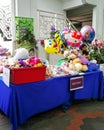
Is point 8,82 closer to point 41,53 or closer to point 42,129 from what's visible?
point 42,129

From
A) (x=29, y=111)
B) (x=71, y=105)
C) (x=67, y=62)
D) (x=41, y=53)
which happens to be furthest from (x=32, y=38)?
(x=29, y=111)

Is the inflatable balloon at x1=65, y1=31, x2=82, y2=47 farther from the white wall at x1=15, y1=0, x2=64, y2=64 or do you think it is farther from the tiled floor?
the white wall at x1=15, y1=0, x2=64, y2=64

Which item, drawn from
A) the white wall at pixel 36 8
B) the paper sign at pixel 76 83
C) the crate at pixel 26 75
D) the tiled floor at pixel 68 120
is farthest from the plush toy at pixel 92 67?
the white wall at pixel 36 8

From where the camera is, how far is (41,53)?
19.5ft

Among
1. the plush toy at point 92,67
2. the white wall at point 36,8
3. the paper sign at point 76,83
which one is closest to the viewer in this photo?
the paper sign at point 76,83

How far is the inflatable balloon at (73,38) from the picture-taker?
10.7 ft

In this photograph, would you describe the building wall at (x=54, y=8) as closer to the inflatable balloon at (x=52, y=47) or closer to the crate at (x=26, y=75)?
the inflatable balloon at (x=52, y=47)

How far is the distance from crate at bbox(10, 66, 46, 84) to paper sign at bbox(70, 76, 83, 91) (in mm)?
616

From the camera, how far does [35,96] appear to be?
2.30 m

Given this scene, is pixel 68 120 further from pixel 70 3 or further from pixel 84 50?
pixel 70 3

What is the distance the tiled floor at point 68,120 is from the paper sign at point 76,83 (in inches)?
17.1

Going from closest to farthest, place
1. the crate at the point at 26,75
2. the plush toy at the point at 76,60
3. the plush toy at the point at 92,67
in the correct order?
1. the crate at the point at 26,75
2. the plush toy at the point at 76,60
3. the plush toy at the point at 92,67

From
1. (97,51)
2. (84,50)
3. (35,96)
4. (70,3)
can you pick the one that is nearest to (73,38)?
(84,50)

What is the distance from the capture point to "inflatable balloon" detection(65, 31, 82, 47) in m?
3.26
